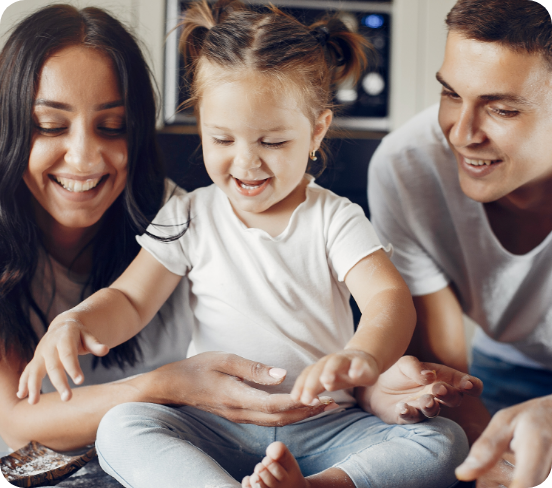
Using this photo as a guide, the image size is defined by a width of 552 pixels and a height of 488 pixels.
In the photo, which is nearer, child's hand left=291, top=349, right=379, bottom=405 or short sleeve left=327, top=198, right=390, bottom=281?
child's hand left=291, top=349, right=379, bottom=405

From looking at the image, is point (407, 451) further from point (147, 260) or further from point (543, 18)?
point (543, 18)

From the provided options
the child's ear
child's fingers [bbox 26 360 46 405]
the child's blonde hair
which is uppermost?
the child's blonde hair

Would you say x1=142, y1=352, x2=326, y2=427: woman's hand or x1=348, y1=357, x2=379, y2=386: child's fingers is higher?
x1=348, y1=357, x2=379, y2=386: child's fingers

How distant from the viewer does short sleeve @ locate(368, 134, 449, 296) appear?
0.73 meters

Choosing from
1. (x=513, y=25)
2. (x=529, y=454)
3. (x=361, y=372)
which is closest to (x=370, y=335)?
(x=361, y=372)

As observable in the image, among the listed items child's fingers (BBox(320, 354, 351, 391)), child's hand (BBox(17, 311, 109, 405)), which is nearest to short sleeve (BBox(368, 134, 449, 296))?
child's fingers (BBox(320, 354, 351, 391))

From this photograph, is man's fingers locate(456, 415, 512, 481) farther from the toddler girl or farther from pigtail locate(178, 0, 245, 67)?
pigtail locate(178, 0, 245, 67)

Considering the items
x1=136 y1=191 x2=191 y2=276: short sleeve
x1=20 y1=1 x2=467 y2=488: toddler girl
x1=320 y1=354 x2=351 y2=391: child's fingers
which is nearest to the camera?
x1=320 y1=354 x2=351 y2=391: child's fingers

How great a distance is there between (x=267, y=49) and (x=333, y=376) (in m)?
0.36

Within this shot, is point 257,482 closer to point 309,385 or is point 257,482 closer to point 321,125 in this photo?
point 309,385

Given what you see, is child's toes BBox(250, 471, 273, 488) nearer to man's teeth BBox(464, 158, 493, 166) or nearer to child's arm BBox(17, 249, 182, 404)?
child's arm BBox(17, 249, 182, 404)

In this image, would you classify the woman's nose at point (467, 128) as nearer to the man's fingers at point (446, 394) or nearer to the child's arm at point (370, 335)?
the child's arm at point (370, 335)

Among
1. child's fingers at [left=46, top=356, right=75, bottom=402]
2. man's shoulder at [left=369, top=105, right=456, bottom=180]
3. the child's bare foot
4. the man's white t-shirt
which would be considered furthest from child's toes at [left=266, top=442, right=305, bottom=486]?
man's shoulder at [left=369, top=105, right=456, bottom=180]

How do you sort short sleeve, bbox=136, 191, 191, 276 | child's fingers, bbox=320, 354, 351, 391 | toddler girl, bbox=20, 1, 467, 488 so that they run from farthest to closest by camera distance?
short sleeve, bbox=136, 191, 191, 276 < toddler girl, bbox=20, 1, 467, 488 < child's fingers, bbox=320, 354, 351, 391
